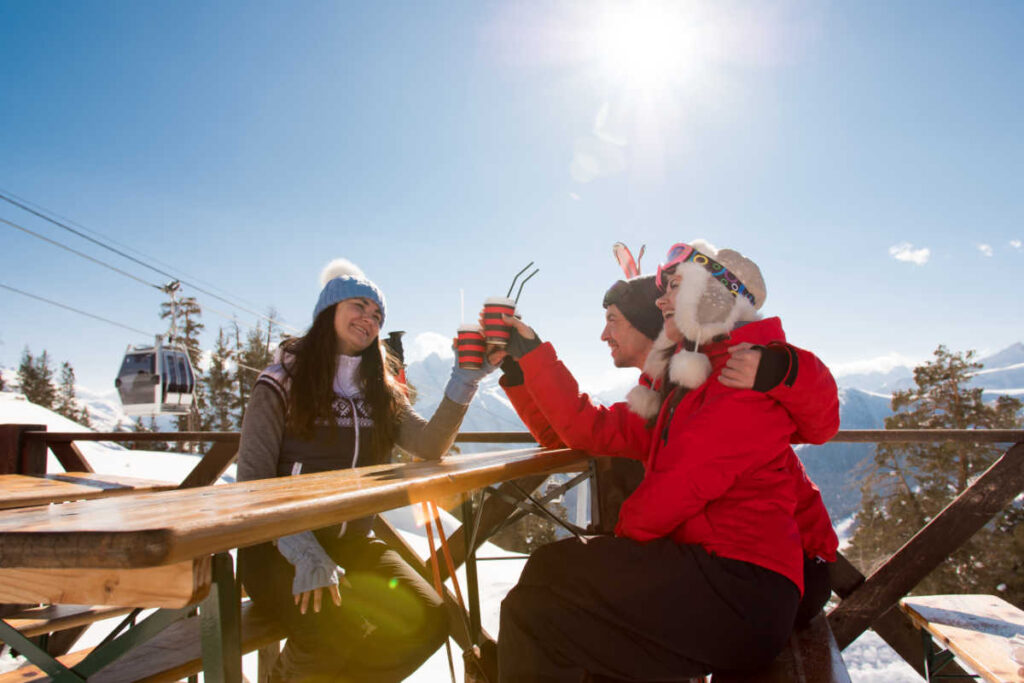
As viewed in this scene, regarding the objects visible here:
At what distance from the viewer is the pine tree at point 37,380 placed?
42.0m

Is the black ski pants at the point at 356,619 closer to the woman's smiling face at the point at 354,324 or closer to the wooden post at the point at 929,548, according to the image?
the woman's smiling face at the point at 354,324

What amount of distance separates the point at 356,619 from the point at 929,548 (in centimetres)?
287

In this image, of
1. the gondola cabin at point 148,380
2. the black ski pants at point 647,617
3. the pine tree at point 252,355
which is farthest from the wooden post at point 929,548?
the pine tree at point 252,355

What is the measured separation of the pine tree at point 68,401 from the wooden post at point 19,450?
4321 centimetres

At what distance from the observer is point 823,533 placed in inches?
65.3

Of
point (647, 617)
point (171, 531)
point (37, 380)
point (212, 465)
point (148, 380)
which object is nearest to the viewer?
point (171, 531)

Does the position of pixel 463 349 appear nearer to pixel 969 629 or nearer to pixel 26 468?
pixel 969 629

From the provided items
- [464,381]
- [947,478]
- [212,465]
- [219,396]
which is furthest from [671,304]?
[219,396]

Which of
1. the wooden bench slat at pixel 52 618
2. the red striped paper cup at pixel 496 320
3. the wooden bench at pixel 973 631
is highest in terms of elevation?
the red striped paper cup at pixel 496 320

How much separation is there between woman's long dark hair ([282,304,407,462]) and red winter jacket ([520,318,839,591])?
118 centimetres

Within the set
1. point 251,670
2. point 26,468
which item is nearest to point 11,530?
point 251,670

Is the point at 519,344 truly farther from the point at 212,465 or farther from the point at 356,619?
the point at 212,465

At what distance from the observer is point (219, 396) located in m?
36.4

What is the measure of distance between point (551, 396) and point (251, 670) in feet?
11.2
